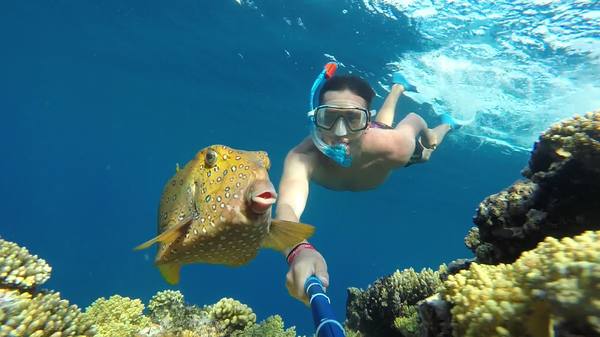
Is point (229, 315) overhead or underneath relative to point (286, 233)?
overhead

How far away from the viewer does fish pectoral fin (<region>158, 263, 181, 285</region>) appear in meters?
3.44

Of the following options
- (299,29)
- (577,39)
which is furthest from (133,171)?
(577,39)

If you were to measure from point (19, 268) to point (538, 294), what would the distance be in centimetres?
487

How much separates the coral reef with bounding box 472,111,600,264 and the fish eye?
2870mm

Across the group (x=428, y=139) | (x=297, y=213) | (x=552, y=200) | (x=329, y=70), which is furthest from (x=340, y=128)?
(x=428, y=139)

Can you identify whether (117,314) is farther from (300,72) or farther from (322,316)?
(300,72)

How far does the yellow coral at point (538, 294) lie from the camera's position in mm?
1487

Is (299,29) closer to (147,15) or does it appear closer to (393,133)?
(147,15)

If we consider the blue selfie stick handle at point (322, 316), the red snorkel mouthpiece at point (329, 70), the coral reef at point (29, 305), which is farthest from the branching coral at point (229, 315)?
the red snorkel mouthpiece at point (329, 70)

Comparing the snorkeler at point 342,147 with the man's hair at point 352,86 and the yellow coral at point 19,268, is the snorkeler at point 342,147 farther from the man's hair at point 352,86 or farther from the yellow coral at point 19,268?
the yellow coral at point 19,268

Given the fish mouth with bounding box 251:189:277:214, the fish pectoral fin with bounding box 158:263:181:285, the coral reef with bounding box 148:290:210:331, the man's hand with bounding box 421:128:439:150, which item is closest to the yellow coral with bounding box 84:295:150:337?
the coral reef with bounding box 148:290:210:331

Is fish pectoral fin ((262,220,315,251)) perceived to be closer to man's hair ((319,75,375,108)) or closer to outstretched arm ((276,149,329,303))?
outstretched arm ((276,149,329,303))

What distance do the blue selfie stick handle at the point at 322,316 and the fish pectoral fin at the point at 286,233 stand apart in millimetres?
389

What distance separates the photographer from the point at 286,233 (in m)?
2.76
